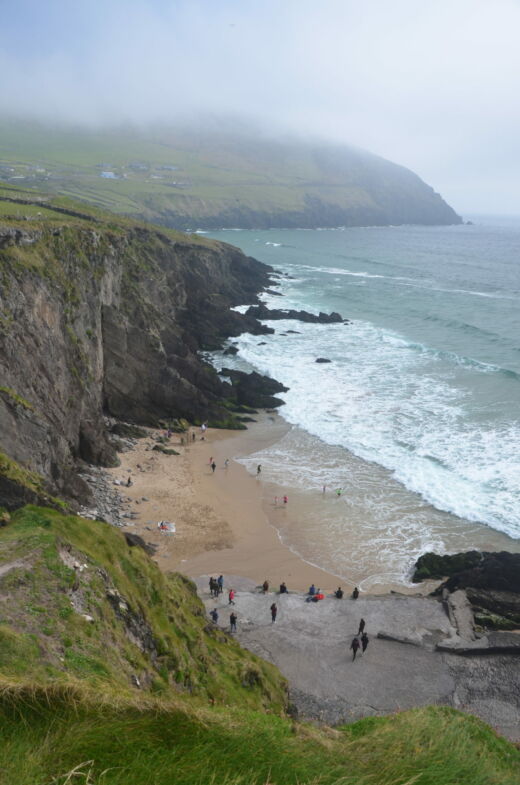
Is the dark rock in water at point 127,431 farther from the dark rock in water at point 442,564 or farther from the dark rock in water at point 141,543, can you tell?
the dark rock in water at point 442,564

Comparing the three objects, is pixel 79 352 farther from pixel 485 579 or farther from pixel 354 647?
pixel 485 579

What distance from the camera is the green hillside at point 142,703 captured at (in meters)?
5.34

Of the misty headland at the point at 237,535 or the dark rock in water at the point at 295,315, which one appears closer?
the misty headland at the point at 237,535

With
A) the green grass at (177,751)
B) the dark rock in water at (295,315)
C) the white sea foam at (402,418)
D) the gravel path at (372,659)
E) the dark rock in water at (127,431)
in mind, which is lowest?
the gravel path at (372,659)

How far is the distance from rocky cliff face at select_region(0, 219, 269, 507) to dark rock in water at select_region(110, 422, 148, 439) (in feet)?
4.53

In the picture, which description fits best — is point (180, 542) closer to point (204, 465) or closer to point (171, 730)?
point (204, 465)

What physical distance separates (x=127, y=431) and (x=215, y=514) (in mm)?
10187

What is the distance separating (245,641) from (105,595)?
906 cm

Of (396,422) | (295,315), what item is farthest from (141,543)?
(295,315)

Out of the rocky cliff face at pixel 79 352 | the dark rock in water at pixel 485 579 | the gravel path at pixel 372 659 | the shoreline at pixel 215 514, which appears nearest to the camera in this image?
the gravel path at pixel 372 659

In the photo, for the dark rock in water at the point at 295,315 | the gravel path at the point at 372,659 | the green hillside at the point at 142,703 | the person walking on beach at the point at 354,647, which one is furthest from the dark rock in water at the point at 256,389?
the green hillside at the point at 142,703

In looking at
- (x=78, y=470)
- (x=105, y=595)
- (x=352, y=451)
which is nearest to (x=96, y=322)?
(x=78, y=470)

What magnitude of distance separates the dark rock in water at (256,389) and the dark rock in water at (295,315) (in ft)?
81.7

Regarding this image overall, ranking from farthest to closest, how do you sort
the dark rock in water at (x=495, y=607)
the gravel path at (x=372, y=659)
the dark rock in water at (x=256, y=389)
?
the dark rock in water at (x=256, y=389), the dark rock in water at (x=495, y=607), the gravel path at (x=372, y=659)
